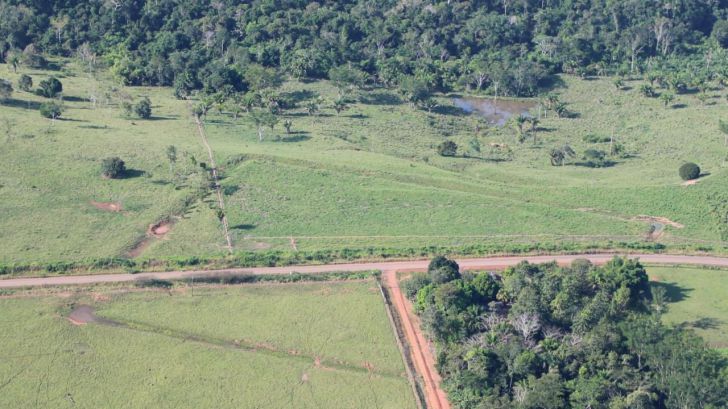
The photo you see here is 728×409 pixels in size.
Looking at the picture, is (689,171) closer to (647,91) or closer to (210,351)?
(647,91)

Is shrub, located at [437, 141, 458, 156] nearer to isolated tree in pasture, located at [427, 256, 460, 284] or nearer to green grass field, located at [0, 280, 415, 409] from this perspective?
isolated tree in pasture, located at [427, 256, 460, 284]

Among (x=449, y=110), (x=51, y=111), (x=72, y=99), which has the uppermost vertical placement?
(x=449, y=110)

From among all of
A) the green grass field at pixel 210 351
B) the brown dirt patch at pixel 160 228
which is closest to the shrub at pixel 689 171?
the green grass field at pixel 210 351

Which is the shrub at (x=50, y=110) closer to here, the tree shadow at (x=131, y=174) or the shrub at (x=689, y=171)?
the tree shadow at (x=131, y=174)

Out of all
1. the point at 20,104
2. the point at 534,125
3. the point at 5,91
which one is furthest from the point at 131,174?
the point at 534,125

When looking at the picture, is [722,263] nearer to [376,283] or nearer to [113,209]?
[376,283]
